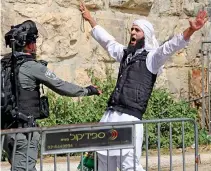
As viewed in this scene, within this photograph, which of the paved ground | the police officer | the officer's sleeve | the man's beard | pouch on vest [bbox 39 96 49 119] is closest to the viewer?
the police officer

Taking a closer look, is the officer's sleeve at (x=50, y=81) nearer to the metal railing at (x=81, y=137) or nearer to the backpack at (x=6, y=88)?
the backpack at (x=6, y=88)

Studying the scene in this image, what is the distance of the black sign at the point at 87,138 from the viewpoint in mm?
5746

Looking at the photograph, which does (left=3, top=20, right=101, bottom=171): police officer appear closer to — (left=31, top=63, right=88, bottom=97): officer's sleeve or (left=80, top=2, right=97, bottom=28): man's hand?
(left=31, top=63, right=88, bottom=97): officer's sleeve

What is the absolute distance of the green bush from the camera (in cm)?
909

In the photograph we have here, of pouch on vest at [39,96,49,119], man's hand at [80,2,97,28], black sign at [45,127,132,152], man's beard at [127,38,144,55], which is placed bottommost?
black sign at [45,127,132,152]

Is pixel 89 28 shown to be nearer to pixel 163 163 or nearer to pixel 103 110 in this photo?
pixel 103 110

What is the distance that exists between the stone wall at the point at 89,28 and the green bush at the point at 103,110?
0.86ft

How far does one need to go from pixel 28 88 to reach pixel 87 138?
79 centimetres

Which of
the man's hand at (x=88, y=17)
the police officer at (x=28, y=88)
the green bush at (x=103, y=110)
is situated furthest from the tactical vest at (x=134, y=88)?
the green bush at (x=103, y=110)

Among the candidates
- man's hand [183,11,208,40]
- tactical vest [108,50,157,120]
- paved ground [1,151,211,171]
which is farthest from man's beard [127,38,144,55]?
paved ground [1,151,211,171]

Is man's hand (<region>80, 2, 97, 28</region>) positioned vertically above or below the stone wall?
below

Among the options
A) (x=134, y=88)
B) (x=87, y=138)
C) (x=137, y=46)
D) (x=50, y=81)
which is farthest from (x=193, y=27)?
(x=87, y=138)

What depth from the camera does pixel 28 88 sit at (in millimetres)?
6305

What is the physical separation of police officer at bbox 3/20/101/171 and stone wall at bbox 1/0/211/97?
2376 millimetres
